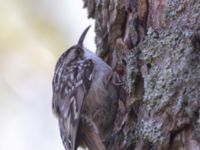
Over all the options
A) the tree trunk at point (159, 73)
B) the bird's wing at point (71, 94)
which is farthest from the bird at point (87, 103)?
the tree trunk at point (159, 73)

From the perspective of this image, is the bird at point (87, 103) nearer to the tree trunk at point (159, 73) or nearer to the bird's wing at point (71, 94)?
the bird's wing at point (71, 94)

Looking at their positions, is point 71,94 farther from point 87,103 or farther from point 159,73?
point 159,73

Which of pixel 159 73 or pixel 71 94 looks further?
pixel 71 94

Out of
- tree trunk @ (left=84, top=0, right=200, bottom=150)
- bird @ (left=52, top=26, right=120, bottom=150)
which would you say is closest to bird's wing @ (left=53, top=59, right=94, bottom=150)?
bird @ (left=52, top=26, right=120, bottom=150)

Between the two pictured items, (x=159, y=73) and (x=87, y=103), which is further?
(x=87, y=103)

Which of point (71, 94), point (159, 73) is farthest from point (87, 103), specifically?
point (159, 73)
